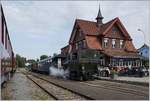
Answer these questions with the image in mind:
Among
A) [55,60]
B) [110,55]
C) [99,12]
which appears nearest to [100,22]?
[99,12]

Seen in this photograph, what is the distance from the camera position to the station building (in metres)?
37.9

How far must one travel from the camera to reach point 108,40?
41656mm

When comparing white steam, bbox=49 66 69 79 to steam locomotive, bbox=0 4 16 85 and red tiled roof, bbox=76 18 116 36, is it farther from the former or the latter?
steam locomotive, bbox=0 4 16 85

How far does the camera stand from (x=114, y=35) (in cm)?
4206

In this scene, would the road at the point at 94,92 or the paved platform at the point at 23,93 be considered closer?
the road at the point at 94,92

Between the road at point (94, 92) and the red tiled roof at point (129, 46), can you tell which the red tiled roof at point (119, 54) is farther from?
the road at point (94, 92)

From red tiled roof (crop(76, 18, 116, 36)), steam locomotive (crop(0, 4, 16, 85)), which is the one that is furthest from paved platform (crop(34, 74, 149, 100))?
red tiled roof (crop(76, 18, 116, 36))

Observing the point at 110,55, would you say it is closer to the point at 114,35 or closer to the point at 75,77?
the point at 114,35

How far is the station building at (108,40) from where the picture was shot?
3786 cm

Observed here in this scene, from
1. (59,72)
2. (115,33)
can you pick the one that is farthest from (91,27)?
(59,72)

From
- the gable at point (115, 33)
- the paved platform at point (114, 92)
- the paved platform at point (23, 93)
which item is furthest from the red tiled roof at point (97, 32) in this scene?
the paved platform at point (23, 93)

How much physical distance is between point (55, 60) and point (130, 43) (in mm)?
18093

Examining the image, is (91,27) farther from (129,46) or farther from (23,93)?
(23,93)

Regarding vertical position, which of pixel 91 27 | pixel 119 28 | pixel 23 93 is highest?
pixel 91 27
